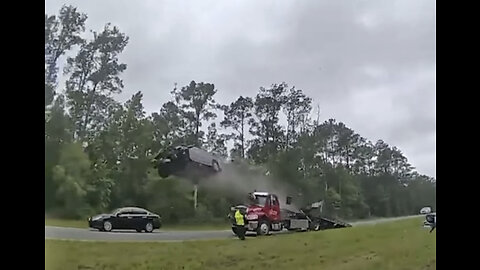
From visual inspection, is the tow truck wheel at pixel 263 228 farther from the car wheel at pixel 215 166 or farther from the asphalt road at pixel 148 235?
the car wheel at pixel 215 166

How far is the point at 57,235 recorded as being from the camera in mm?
1492

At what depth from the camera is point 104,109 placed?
5.09ft

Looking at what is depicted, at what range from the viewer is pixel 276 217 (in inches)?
61.6

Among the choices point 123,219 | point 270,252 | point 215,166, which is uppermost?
point 215,166

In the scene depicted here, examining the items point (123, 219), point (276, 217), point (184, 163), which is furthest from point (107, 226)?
point (276, 217)

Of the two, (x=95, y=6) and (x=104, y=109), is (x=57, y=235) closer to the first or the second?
(x=104, y=109)

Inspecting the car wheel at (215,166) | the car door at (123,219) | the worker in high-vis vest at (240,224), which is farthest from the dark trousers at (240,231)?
the car door at (123,219)

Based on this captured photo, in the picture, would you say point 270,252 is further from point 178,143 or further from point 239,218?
point 178,143

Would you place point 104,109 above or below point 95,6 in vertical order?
below

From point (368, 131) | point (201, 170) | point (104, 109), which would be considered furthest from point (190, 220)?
point (368, 131)

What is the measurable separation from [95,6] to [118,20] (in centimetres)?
8

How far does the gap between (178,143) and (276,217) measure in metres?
0.37
